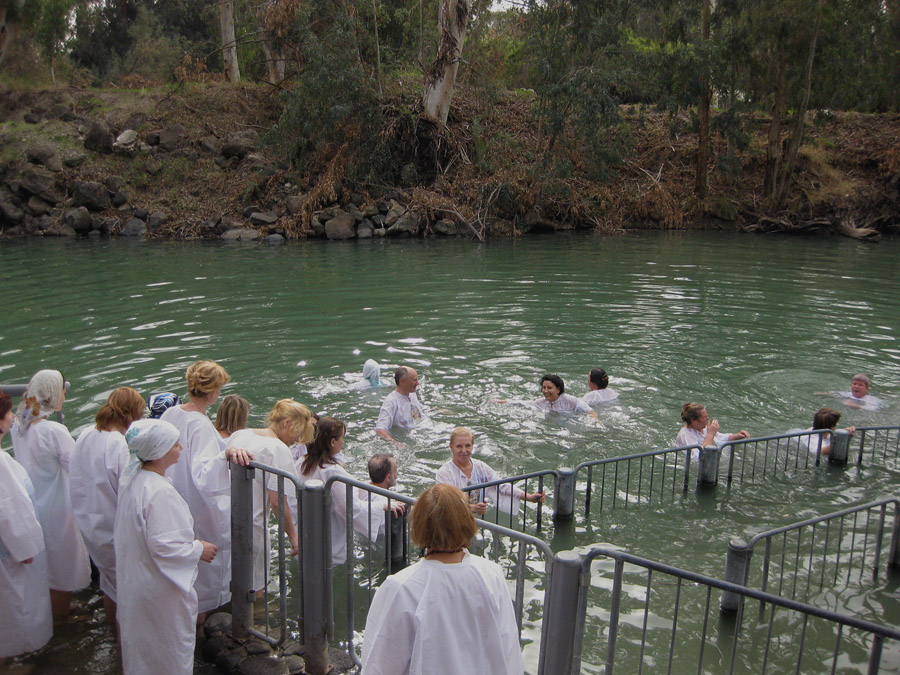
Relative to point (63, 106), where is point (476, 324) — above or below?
below

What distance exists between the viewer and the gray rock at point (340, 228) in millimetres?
33188

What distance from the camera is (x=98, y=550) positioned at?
18.1 ft

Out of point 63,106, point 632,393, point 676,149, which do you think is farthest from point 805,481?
point 63,106

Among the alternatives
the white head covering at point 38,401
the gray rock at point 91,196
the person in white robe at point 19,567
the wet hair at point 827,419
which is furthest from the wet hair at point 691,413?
the gray rock at point 91,196

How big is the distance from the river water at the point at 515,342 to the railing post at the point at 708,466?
0.24 meters

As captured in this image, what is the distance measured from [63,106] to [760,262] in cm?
3667

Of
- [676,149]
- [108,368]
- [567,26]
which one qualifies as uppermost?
[567,26]

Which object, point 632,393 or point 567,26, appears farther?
point 567,26

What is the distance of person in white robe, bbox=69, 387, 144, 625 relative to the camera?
5426mm

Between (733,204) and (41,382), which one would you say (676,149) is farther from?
(41,382)

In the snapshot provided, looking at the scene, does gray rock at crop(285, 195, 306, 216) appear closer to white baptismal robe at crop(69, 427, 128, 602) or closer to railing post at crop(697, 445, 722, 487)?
railing post at crop(697, 445, 722, 487)

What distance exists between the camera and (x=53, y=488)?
18.4 feet

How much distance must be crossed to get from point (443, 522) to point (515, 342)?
11394mm

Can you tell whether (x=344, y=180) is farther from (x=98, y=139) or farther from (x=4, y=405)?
(x=4, y=405)
